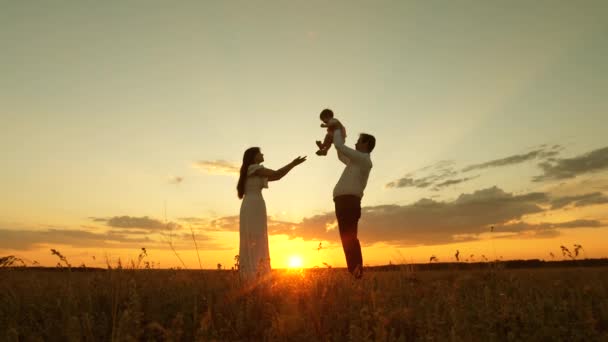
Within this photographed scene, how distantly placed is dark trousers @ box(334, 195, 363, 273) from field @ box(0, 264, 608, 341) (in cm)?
136

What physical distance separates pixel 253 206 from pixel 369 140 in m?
2.71

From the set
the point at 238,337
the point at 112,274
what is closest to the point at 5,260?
the point at 112,274

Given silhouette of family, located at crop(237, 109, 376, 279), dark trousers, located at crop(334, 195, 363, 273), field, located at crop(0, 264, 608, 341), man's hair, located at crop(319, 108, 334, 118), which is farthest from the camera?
man's hair, located at crop(319, 108, 334, 118)

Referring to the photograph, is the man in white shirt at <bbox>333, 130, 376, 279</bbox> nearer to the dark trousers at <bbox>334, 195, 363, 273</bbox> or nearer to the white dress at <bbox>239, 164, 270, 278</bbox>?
the dark trousers at <bbox>334, 195, 363, 273</bbox>

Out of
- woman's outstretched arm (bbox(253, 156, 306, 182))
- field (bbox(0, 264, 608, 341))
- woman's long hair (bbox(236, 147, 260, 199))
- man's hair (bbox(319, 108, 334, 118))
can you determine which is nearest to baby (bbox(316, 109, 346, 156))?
man's hair (bbox(319, 108, 334, 118))

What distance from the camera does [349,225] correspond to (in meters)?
8.84

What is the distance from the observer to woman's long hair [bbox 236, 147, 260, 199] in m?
9.70

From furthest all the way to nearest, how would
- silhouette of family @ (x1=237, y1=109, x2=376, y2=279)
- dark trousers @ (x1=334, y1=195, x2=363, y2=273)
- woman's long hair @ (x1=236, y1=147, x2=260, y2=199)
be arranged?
woman's long hair @ (x1=236, y1=147, x2=260, y2=199)
silhouette of family @ (x1=237, y1=109, x2=376, y2=279)
dark trousers @ (x1=334, y1=195, x2=363, y2=273)

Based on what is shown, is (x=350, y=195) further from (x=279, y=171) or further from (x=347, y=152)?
(x=279, y=171)

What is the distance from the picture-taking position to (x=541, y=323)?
3988mm

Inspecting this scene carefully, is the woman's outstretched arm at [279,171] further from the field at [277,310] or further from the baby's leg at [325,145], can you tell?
the field at [277,310]

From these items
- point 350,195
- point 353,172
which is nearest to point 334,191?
point 350,195

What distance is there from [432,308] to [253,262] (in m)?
5.22

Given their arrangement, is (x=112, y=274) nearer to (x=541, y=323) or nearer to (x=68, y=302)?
(x=68, y=302)
